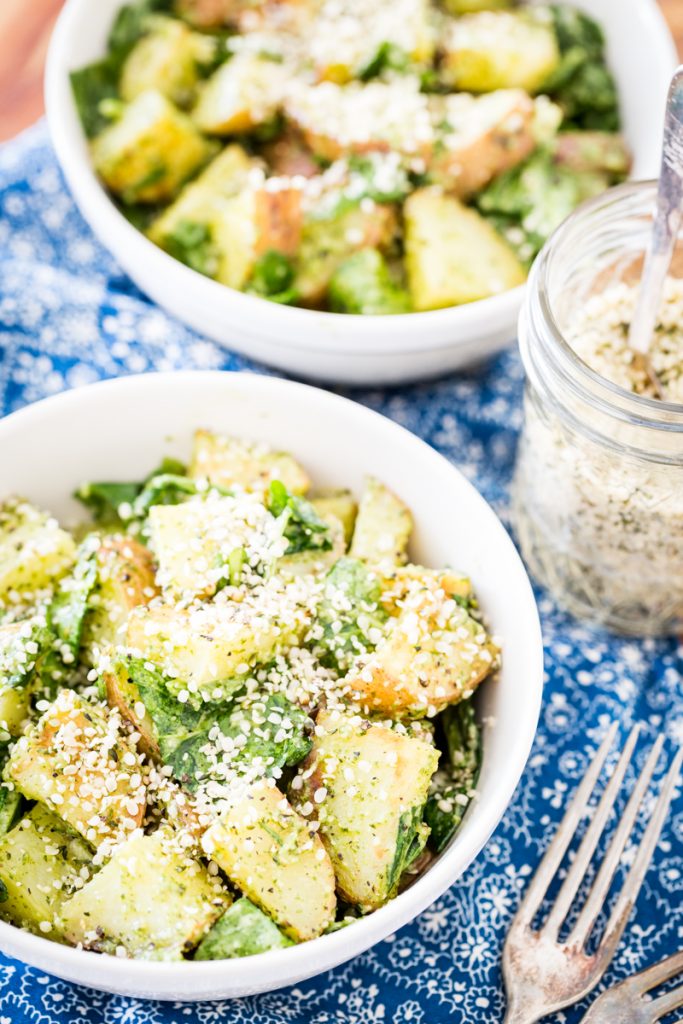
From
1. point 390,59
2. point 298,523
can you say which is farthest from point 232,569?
point 390,59

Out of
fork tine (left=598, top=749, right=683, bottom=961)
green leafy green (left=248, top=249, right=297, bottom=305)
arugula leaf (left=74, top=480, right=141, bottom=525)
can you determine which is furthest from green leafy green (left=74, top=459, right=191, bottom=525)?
fork tine (left=598, top=749, right=683, bottom=961)

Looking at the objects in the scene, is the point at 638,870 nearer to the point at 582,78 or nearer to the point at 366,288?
the point at 366,288

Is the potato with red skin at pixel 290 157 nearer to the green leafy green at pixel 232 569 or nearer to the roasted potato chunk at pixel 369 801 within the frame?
the green leafy green at pixel 232 569

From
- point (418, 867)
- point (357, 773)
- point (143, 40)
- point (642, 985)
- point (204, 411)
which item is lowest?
point (642, 985)

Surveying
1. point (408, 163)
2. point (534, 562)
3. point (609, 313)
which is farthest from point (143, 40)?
point (534, 562)

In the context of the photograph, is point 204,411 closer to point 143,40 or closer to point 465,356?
point 465,356

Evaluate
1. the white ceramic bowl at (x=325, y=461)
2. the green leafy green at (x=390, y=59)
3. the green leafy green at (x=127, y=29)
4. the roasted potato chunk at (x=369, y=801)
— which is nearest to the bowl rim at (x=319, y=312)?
the white ceramic bowl at (x=325, y=461)

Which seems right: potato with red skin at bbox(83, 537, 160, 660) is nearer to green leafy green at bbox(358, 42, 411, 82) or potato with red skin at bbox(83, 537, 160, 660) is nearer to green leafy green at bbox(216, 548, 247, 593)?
green leafy green at bbox(216, 548, 247, 593)
